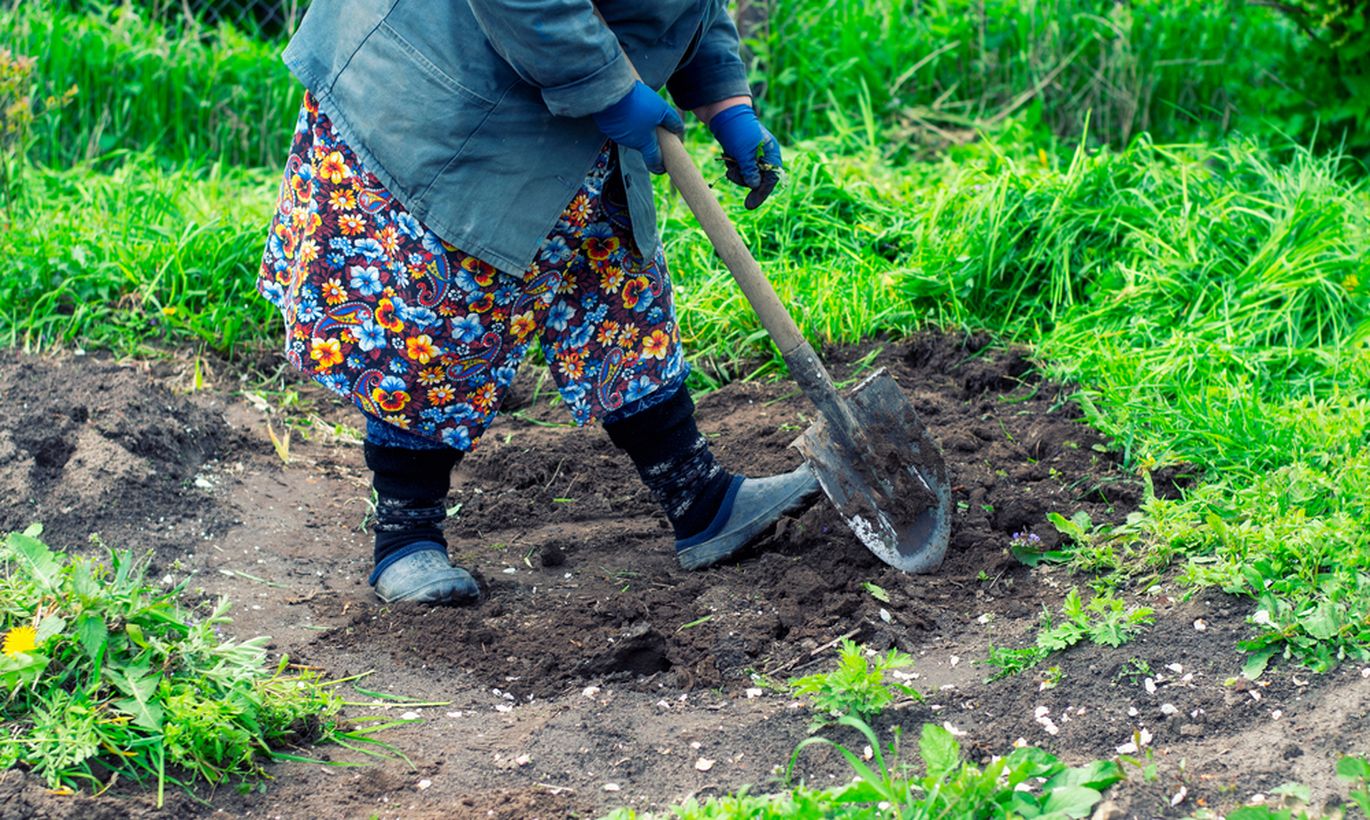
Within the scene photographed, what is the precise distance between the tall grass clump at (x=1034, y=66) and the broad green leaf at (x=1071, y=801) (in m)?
3.73

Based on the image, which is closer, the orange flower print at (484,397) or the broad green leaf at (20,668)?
the broad green leaf at (20,668)

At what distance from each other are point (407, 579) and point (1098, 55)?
387 centimetres

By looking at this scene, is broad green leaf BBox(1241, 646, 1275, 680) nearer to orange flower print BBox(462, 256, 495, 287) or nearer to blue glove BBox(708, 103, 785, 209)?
blue glove BBox(708, 103, 785, 209)

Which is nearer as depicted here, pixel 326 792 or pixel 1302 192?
pixel 326 792

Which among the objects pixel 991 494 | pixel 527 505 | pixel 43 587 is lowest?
pixel 527 505

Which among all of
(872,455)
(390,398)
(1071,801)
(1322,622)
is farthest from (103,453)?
(1322,622)

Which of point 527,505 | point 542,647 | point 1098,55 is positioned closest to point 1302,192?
point 1098,55

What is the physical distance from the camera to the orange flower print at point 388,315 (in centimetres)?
254

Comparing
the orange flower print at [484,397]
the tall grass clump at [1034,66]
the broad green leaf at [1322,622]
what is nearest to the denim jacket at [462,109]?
the orange flower print at [484,397]

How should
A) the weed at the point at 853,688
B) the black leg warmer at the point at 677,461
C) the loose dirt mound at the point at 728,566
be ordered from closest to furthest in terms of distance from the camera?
the weed at the point at 853,688 < the loose dirt mound at the point at 728,566 < the black leg warmer at the point at 677,461

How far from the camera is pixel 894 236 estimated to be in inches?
172

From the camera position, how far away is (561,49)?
2.27m

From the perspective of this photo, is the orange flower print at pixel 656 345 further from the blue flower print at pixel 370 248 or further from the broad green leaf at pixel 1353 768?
the broad green leaf at pixel 1353 768

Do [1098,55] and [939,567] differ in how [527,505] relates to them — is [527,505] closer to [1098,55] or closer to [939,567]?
[939,567]
